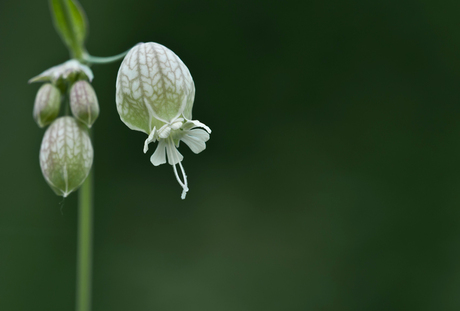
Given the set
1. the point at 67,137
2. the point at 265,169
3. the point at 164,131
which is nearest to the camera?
the point at 164,131

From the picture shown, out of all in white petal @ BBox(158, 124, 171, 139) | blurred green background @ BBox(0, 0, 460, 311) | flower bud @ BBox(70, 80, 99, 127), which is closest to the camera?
white petal @ BBox(158, 124, 171, 139)

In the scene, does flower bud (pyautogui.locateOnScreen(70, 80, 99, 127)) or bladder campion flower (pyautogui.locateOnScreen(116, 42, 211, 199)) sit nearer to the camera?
bladder campion flower (pyautogui.locateOnScreen(116, 42, 211, 199))

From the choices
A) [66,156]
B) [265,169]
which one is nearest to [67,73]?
[66,156]

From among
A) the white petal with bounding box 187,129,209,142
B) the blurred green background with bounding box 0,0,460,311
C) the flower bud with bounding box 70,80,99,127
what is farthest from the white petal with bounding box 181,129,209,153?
the blurred green background with bounding box 0,0,460,311

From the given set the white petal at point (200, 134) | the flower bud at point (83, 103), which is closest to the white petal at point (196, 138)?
the white petal at point (200, 134)

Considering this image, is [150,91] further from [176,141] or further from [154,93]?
[176,141]

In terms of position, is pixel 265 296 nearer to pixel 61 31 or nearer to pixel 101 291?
pixel 101 291

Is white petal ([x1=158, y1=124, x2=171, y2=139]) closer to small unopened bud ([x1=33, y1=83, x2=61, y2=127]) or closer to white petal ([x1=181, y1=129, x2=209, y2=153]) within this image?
white petal ([x1=181, y1=129, x2=209, y2=153])
